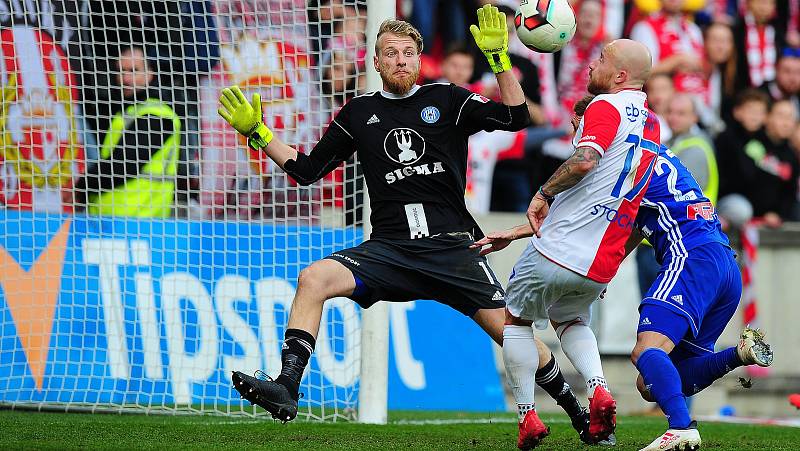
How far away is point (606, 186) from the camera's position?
6.24 m

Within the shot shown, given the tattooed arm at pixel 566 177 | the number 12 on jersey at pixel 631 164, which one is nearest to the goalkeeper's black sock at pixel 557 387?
the tattooed arm at pixel 566 177

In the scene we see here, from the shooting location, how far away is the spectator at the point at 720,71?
1509 centimetres

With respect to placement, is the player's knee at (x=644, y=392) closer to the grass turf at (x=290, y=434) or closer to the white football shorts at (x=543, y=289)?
the grass turf at (x=290, y=434)

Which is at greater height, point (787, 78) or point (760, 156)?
point (787, 78)

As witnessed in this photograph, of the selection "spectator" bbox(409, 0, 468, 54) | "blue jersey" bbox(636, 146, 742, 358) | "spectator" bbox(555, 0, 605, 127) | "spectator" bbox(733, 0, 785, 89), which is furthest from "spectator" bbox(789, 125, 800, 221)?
"blue jersey" bbox(636, 146, 742, 358)

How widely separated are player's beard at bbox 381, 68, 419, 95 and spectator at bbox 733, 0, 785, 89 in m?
9.39

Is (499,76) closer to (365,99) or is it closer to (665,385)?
(365,99)

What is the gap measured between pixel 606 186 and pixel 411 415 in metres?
4.11

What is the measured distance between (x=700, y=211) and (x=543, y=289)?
112cm

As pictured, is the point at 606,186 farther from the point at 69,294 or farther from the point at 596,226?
the point at 69,294

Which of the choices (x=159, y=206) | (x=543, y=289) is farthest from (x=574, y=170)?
(x=159, y=206)

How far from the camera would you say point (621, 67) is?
20.7ft

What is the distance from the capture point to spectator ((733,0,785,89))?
50.7 ft

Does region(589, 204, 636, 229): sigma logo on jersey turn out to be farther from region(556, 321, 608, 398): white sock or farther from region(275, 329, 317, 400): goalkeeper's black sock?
region(275, 329, 317, 400): goalkeeper's black sock
